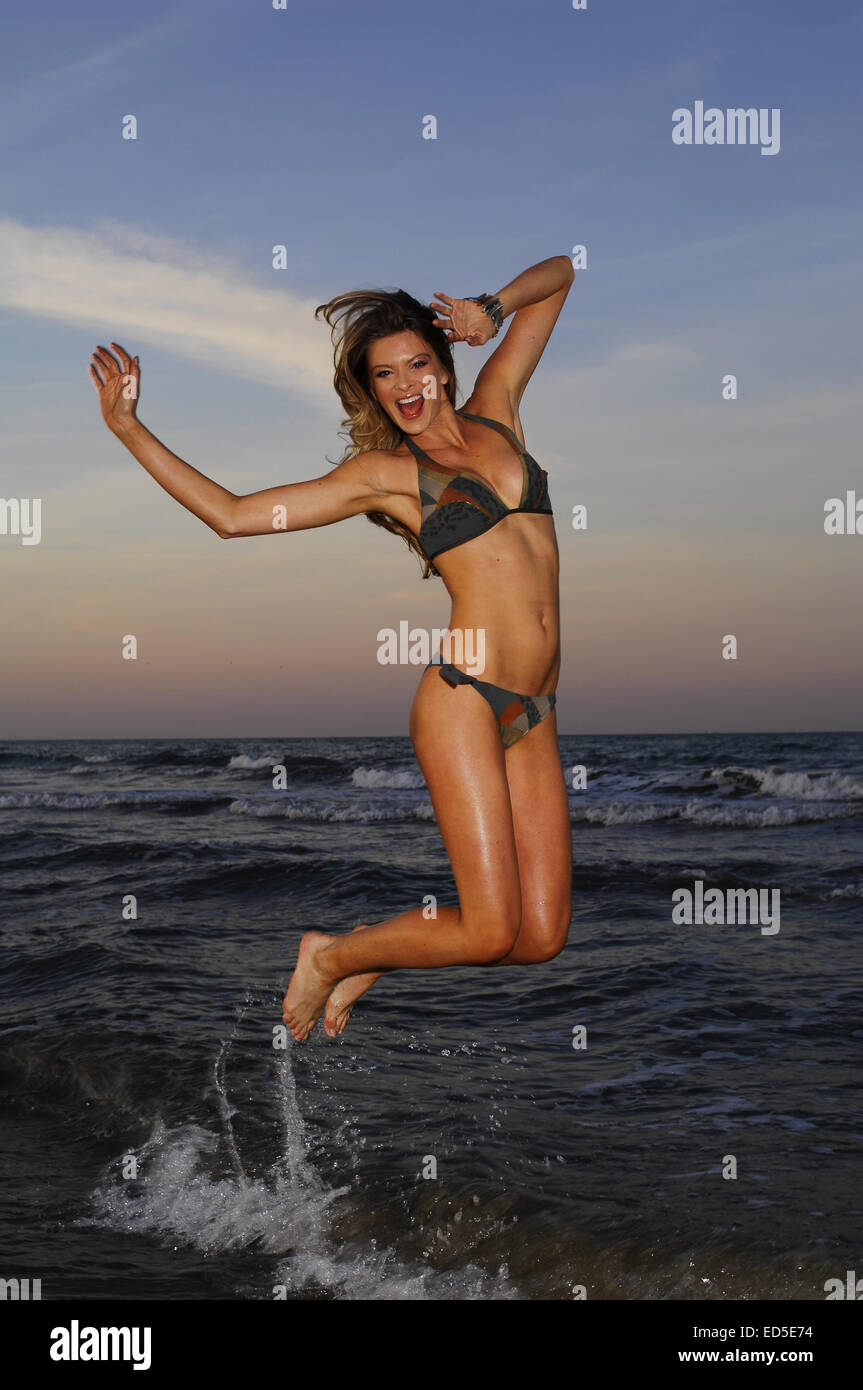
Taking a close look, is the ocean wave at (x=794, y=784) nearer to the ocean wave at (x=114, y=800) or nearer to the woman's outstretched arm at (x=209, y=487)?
the ocean wave at (x=114, y=800)

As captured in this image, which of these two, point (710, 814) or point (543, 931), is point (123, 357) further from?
point (710, 814)

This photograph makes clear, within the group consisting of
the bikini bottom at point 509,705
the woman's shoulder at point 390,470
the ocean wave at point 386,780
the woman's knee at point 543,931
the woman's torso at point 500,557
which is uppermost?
the woman's shoulder at point 390,470

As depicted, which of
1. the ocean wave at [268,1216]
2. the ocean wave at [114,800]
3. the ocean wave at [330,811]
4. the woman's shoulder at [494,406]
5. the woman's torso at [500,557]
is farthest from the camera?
the ocean wave at [114,800]

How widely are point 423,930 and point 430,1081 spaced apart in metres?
3.19

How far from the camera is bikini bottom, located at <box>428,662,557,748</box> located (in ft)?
14.6

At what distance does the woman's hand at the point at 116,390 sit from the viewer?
14.6ft

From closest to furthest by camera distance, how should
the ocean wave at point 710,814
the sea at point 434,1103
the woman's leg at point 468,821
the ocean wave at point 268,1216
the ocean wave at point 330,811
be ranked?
the woman's leg at point 468,821, the ocean wave at point 268,1216, the sea at point 434,1103, the ocean wave at point 710,814, the ocean wave at point 330,811

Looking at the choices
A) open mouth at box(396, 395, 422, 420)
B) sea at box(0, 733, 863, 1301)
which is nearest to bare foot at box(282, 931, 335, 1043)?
sea at box(0, 733, 863, 1301)

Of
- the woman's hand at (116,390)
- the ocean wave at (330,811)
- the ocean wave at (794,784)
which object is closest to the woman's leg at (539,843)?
the woman's hand at (116,390)

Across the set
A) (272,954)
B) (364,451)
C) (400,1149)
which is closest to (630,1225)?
(400,1149)

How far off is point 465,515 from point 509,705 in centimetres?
73

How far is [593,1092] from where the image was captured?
7086mm

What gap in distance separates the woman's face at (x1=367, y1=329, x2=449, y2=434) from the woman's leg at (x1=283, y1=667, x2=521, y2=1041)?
40.1 inches
